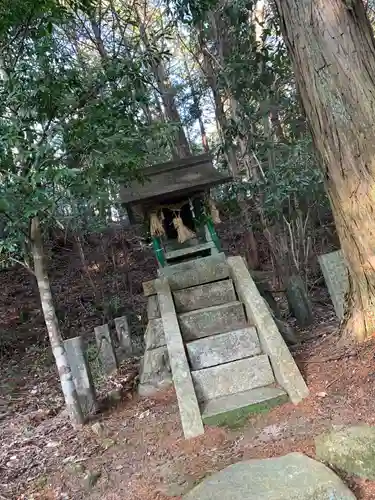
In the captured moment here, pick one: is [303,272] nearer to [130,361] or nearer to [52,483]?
[130,361]

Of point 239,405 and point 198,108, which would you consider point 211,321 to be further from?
point 198,108

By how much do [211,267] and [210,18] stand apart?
18.3 feet

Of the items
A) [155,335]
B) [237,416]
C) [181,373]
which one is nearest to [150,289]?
[155,335]

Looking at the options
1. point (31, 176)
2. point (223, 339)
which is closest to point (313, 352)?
point (223, 339)

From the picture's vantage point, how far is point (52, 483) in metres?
3.30

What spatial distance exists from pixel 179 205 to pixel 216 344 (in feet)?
8.27

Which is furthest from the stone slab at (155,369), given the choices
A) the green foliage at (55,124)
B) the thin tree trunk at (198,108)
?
the thin tree trunk at (198,108)

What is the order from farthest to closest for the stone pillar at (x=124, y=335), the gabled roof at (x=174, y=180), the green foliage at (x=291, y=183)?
the green foliage at (x=291, y=183), the stone pillar at (x=124, y=335), the gabled roof at (x=174, y=180)

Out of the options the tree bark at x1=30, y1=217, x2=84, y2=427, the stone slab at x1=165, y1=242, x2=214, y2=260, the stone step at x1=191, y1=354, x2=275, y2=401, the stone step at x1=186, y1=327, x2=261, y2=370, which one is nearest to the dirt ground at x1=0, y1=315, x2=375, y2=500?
the tree bark at x1=30, y1=217, x2=84, y2=427

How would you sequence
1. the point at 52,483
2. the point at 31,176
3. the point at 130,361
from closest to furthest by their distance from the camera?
the point at 52,483, the point at 31,176, the point at 130,361

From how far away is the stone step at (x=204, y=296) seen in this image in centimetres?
543

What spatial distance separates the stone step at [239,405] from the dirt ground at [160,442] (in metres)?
0.07

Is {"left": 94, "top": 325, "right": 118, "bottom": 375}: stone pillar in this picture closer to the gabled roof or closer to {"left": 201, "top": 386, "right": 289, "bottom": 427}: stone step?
the gabled roof

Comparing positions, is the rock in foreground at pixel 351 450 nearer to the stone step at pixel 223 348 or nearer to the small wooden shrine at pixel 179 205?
the stone step at pixel 223 348
